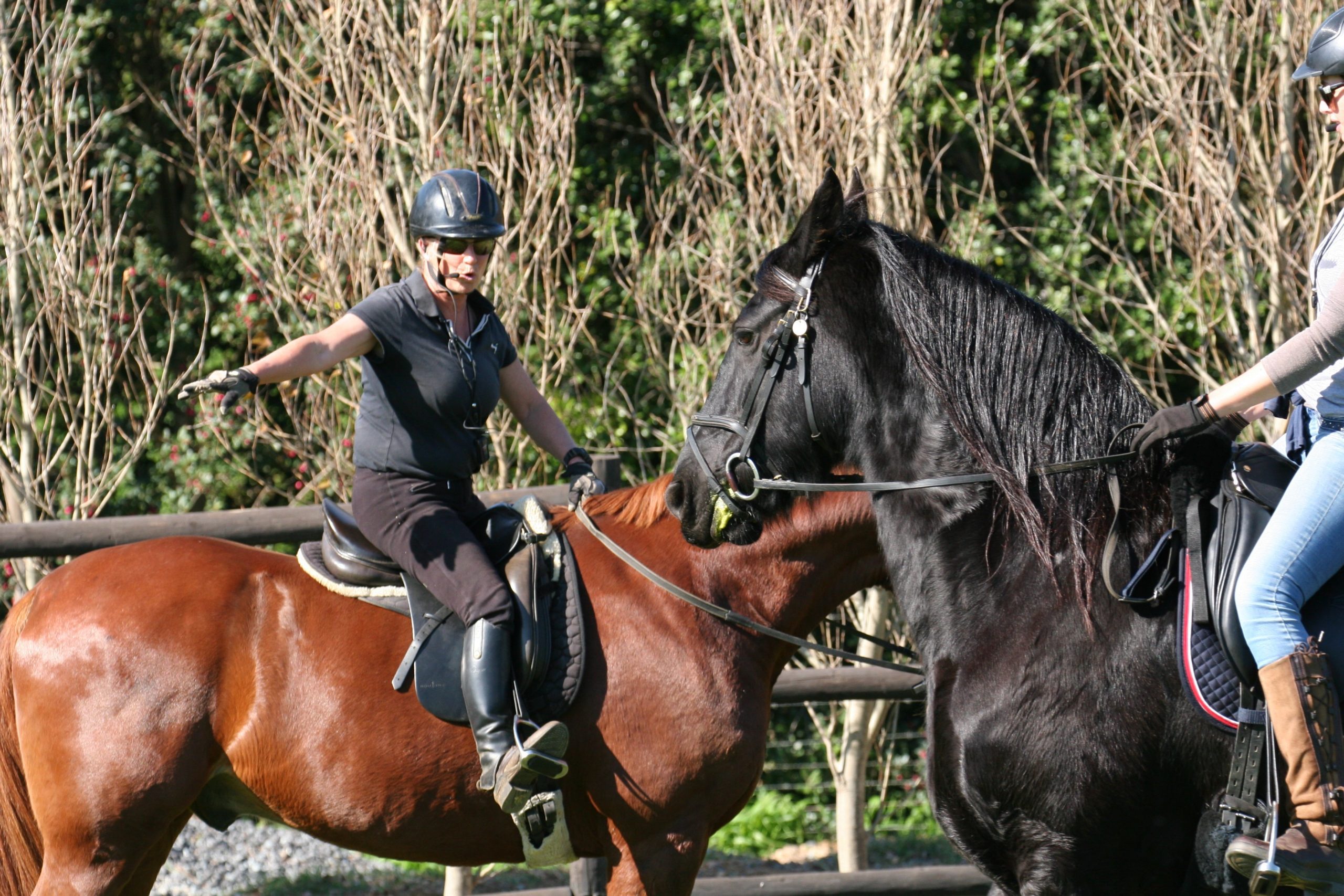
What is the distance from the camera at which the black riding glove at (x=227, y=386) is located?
111 inches

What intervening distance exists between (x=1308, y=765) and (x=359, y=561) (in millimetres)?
2550

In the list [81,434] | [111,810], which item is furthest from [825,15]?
[111,810]

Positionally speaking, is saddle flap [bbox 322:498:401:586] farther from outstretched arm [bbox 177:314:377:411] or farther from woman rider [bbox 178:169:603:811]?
outstretched arm [bbox 177:314:377:411]

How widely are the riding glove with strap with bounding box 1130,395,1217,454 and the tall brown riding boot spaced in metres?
0.48

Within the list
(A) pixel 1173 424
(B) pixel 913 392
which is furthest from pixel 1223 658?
(B) pixel 913 392

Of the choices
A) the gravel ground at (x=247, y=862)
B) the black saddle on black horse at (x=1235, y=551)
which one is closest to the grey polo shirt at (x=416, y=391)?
the black saddle on black horse at (x=1235, y=551)

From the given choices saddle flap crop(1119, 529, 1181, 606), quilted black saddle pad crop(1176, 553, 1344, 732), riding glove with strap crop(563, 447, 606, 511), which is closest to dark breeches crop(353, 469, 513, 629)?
riding glove with strap crop(563, 447, 606, 511)

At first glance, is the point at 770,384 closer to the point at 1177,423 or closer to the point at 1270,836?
the point at 1177,423

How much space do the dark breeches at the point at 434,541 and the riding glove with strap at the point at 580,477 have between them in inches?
16.2

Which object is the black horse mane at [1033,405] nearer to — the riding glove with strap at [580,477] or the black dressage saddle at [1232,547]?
the black dressage saddle at [1232,547]

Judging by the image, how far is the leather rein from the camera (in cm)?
272

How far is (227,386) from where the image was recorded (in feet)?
9.49

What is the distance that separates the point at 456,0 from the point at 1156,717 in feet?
17.8

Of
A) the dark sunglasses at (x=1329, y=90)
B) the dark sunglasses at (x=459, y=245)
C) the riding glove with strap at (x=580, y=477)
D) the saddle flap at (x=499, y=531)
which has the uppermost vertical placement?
the dark sunglasses at (x=1329, y=90)
